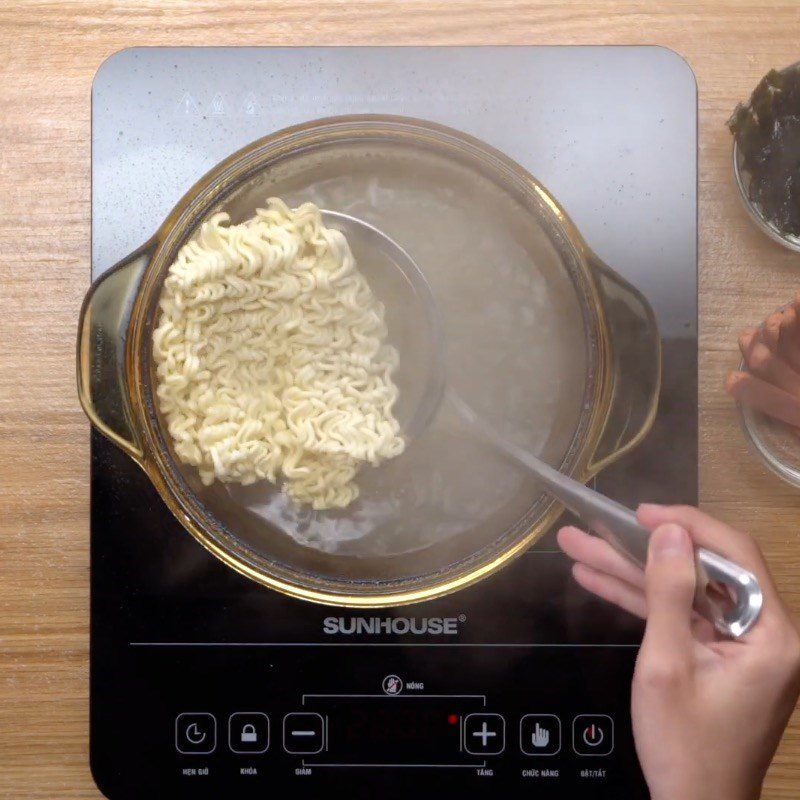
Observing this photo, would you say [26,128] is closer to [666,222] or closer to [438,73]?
[438,73]

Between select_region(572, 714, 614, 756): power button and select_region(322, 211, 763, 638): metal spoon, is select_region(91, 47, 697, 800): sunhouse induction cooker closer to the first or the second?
select_region(572, 714, 614, 756): power button

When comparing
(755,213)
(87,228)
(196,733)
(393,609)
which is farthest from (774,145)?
(196,733)

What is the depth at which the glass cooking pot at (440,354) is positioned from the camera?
82 cm

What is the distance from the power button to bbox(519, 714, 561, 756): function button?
0.03 meters

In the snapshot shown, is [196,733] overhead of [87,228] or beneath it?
beneath

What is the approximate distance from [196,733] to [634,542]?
1.66 feet

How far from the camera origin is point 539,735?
0.86 meters

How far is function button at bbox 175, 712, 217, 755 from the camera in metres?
0.86

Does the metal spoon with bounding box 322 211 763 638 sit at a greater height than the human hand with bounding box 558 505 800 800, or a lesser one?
greater

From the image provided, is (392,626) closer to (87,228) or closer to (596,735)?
(596,735)

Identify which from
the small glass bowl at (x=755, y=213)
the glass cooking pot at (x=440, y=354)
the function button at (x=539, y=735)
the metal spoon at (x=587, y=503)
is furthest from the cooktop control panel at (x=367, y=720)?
the small glass bowl at (x=755, y=213)

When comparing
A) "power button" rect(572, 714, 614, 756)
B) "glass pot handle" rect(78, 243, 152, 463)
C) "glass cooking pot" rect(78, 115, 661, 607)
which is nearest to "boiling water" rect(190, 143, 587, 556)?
"glass cooking pot" rect(78, 115, 661, 607)

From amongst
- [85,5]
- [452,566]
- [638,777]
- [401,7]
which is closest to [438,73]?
[401,7]

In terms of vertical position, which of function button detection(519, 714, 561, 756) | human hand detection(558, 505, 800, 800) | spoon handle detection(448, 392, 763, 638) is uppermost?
spoon handle detection(448, 392, 763, 638)
